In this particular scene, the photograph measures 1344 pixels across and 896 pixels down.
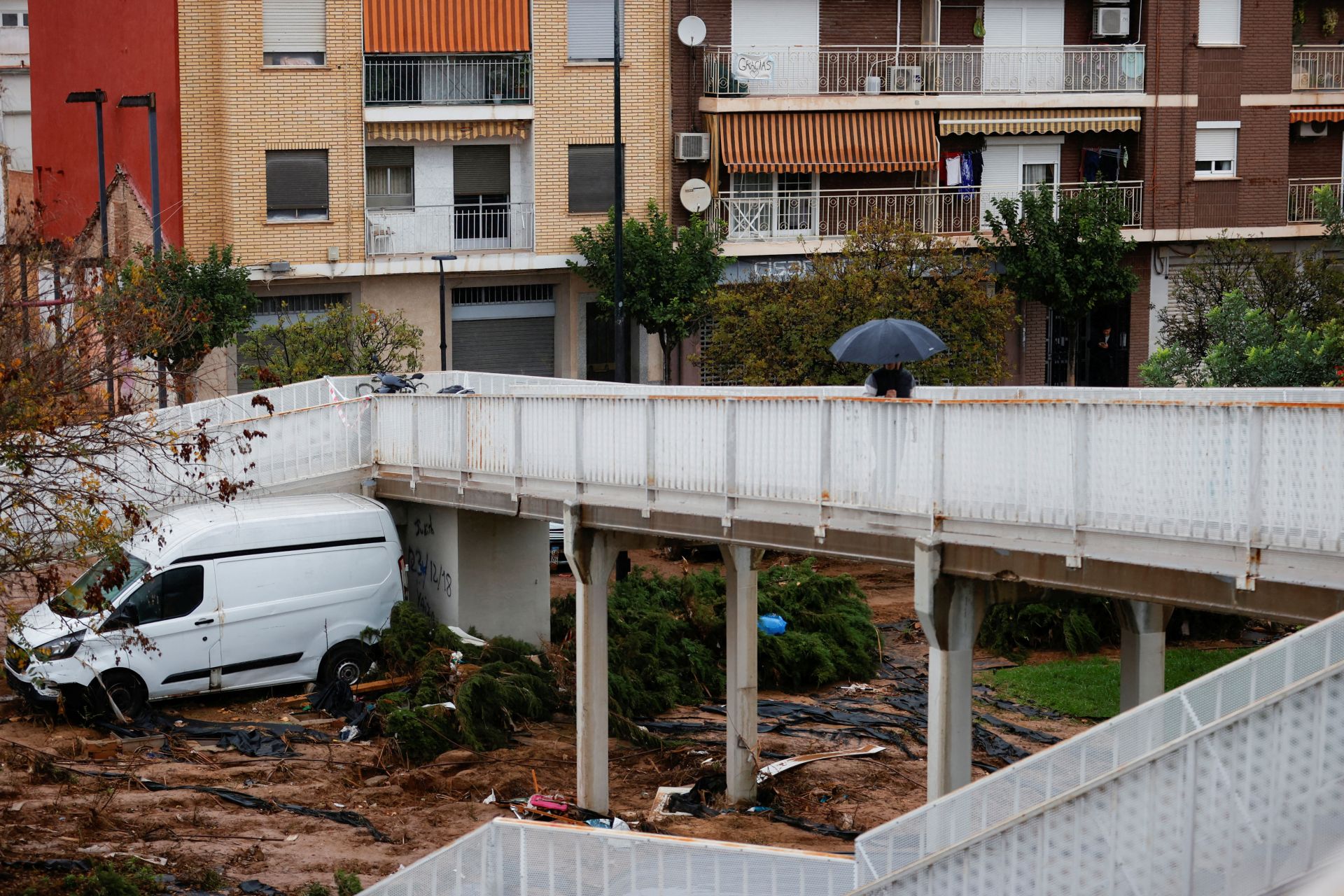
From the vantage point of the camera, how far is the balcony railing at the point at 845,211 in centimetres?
3616

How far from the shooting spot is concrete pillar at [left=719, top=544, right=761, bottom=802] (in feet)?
55.4

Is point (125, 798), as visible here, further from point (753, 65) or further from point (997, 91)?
point (997, 91)

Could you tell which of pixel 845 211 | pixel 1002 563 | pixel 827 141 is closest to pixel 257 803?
pixel 1002 563

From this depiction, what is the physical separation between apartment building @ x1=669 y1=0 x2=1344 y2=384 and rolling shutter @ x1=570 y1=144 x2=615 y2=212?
1545 millimetres

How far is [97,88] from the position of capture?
37.4 meters

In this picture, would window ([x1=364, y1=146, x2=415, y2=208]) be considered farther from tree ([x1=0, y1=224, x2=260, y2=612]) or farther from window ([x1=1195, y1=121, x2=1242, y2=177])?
tree ([x1=0, y1=224, x2=260, y2=612])

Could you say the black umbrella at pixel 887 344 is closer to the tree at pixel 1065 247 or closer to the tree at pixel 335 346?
the tree at pixel 335 346

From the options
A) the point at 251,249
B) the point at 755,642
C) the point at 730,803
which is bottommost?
the point at 730,803

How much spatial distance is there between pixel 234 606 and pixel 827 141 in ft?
67.9

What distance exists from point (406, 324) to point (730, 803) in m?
15.2

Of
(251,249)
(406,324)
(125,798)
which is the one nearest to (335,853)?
(125,798)

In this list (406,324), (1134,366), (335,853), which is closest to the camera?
(335,853)

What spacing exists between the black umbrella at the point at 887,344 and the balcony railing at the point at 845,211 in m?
20.6

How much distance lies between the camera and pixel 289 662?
62.9ft
